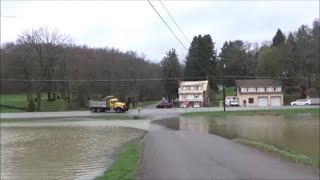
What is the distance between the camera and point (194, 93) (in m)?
101

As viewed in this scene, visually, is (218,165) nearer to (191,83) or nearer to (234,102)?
(234,102)

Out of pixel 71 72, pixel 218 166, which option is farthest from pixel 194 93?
pixel 218 166

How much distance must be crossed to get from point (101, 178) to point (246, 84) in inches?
3501

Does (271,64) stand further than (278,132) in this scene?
Yes

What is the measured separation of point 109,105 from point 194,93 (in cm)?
3263

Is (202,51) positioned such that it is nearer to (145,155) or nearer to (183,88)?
(183,88)

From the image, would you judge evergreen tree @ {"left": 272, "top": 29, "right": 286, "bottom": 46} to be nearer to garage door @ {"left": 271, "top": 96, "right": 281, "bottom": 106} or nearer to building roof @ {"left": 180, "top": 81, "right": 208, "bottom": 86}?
garage door @ {"left": 271, "top": 96, "right": 281, "bottom": 106}

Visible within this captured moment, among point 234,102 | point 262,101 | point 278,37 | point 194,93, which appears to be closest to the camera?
point 194,93

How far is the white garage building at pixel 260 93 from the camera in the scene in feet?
328

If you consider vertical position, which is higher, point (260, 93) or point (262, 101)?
point (260, 93)

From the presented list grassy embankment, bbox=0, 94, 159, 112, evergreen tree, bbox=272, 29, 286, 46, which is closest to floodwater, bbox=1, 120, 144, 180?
grassy embankment, bbox=0, 94, 159, 112

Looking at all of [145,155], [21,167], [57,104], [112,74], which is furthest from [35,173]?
[57,104]

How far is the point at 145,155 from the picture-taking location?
21094 millimetres

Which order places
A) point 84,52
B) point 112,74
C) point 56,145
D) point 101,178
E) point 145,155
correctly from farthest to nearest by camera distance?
point 84,52 < point 112,74 < point 56,145 < point 145,155 < point 101,178
